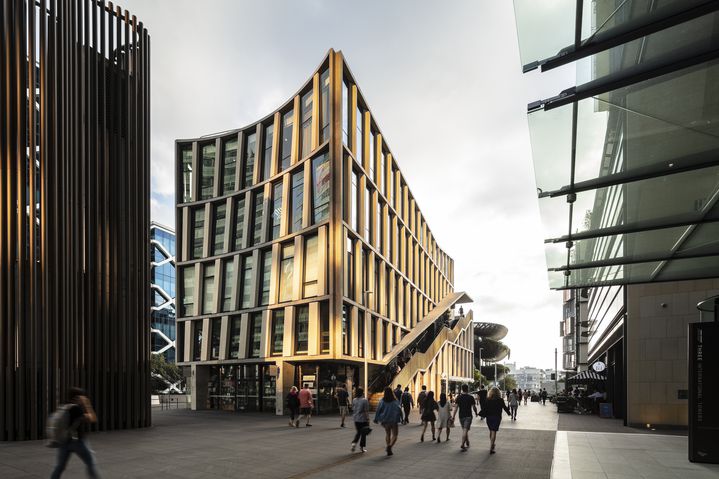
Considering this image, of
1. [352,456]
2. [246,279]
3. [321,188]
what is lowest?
[352,456]

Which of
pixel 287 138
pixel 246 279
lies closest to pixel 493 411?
pixel 246 279

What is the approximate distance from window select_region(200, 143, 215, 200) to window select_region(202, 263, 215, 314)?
5157mm

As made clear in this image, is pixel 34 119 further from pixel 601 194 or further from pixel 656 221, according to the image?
pixel 656 221

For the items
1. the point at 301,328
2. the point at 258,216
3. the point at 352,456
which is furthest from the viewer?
the point at 258,216

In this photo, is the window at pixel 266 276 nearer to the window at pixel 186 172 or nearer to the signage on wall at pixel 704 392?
the window at pixel 186 172

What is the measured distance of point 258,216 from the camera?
3634 cm

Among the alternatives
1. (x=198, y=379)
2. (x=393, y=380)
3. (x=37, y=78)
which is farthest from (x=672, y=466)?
(x=198, y=379)

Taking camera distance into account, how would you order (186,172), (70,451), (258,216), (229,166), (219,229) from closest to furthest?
(70,451) < (258,216) < (219,229) < (229,166) < (186,172)

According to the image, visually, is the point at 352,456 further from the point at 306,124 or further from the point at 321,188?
the point at 306,124

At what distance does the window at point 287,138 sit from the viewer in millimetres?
35188

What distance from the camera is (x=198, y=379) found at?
37531 millimetres

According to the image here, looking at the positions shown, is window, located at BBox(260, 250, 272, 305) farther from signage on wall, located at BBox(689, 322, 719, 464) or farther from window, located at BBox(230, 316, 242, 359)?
signage on wall, located at BBox(689, 322, 719, 464)

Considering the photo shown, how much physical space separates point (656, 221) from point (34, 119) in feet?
61.5

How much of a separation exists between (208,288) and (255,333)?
6.21 m
